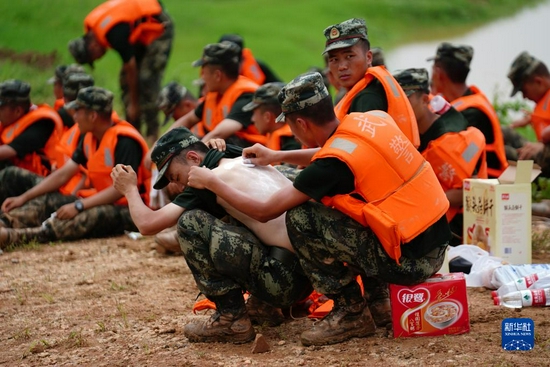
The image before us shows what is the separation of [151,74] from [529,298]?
714cm

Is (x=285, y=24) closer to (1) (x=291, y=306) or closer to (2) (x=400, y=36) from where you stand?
(2) (x=400, y=36)

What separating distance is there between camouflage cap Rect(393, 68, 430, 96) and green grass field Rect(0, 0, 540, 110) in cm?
913

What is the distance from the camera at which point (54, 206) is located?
858 centimetres

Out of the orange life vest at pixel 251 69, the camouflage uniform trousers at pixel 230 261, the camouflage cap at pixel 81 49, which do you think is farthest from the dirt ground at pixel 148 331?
the camouflage cap at pixel 81 49

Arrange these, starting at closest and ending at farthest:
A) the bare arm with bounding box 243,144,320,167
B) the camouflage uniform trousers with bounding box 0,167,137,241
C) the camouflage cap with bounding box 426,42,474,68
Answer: the bare arm with bounding box 243,144,320,167 < the camouflage cap with bounding box 426,42,474,68 < the camouflage uniform trousers with bounding box 0,167,137,241

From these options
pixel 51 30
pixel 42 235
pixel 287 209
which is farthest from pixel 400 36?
pixel 287 209

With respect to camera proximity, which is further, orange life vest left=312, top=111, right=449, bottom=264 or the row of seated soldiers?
the row of seated soldiers

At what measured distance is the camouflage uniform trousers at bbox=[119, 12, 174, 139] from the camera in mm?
11266

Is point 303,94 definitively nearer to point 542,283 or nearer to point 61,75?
point 542,283

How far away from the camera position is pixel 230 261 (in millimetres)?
4789

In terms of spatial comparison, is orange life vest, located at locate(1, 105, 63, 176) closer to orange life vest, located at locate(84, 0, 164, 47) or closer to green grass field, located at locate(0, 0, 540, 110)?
orange life vest, located at locate(84, 0, 164, 47)

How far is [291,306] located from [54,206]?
399 cm

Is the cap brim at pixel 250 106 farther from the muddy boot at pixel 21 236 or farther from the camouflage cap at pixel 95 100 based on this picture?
the muddy boot at pixel 21 236

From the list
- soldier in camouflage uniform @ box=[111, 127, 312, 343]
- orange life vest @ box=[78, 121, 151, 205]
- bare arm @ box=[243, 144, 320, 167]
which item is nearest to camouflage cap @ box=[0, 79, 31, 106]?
orange life vest @ box=[78, 121, 151, 205]
